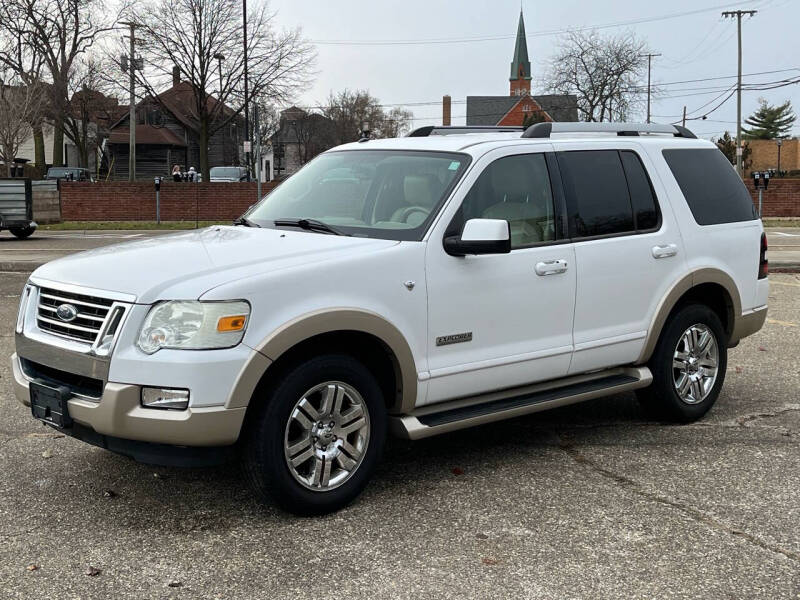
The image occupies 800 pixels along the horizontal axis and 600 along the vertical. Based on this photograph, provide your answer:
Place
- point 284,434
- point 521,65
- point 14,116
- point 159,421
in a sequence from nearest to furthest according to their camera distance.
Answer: point 159,421 → point 284,434 → point 14,116 → point 521,65

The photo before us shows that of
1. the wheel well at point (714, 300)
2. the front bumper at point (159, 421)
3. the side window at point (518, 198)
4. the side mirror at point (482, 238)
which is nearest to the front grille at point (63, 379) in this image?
the front bumper at point (159, 421)

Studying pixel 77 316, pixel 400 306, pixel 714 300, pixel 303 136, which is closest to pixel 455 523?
pixel 400 306

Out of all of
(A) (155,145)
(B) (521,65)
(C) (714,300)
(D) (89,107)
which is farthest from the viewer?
(B) (521,65)

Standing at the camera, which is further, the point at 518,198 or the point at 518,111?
the point at 518,111

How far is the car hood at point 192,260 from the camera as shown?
413 centimetres

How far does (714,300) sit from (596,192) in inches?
54.8

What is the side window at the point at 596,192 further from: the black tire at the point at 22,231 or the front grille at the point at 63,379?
the black tire at the point at 22,231

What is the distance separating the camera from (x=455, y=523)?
4410 millimetres

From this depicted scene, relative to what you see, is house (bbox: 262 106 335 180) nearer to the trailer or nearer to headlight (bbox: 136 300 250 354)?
the trailer

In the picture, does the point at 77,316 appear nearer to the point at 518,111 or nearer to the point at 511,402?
the point at 511,402

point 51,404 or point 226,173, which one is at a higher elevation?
point 226,173

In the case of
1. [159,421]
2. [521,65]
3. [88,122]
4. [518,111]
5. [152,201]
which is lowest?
[159,421]

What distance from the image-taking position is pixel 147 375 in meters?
4.01

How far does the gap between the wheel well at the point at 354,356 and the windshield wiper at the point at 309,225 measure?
0.66 meters
